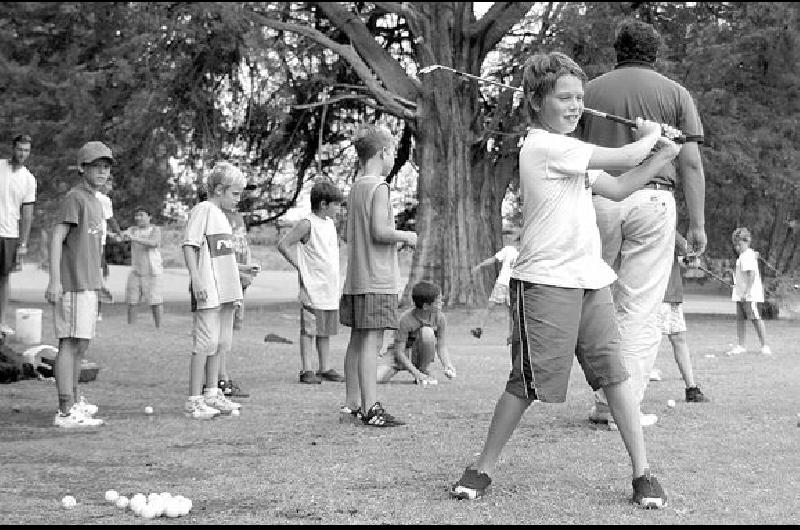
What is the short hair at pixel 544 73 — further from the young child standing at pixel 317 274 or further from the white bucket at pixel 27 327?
the white bucket at pixel 27 327

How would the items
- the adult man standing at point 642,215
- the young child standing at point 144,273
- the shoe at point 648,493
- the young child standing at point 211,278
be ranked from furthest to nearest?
the young child standing at point 144,273
the young child standing at point 211,278
the adult man standing at point 642,215
the shoe at point 648,493

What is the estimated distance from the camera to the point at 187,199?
20.8 metres

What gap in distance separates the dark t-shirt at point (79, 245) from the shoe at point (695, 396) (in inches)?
153

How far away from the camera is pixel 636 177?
467 centimetres

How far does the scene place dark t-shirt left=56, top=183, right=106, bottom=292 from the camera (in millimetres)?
6930

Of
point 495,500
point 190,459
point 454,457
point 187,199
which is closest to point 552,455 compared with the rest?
point 454,457

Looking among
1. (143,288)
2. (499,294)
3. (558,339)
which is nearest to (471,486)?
(558,339)

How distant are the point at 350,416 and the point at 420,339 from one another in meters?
2.25

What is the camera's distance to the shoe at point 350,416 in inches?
270

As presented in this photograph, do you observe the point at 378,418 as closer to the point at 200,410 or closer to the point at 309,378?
the point at 200,410

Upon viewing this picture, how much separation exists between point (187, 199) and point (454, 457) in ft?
52.1

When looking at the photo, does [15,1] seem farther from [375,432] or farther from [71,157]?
[375,432]

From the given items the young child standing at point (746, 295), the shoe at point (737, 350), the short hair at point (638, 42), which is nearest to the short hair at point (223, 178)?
the short hair at point (638, 42)

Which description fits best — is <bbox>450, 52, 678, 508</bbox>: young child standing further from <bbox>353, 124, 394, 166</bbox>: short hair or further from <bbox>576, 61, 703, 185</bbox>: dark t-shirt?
<bbox>353, 124, 394, 166</bbox>: short hair
